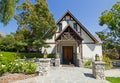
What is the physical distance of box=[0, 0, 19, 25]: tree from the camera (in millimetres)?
16094

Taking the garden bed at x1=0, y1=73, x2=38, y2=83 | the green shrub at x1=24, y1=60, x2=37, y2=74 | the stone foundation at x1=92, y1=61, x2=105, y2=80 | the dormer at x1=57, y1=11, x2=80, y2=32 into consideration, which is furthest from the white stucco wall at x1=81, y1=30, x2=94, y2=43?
the garden bed at x1=0, y1=73, x2=38, y2=83

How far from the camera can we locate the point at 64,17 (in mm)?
21344

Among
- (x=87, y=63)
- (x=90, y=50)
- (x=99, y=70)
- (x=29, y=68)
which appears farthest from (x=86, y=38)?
(x=29, y=68)

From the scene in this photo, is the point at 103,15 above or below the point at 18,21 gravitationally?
above

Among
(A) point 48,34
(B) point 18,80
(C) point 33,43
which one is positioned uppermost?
(A) point 48,34

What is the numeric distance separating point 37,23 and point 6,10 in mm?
3618

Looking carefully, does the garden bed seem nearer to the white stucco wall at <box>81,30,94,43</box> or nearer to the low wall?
the low wall

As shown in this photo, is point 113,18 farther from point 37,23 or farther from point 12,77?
point 12,77

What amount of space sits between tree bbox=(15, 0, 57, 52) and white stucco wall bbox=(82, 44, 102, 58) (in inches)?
218

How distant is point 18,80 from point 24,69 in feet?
4.15

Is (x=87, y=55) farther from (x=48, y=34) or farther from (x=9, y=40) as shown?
(x=9, y=40)

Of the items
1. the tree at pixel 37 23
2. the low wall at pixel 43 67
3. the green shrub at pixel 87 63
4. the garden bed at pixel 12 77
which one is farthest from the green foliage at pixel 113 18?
the garden bed at pixel 12 77

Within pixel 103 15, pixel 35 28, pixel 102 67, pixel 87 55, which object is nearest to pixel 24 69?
pixel 102 67

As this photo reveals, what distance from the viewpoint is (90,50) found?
20828 mm
